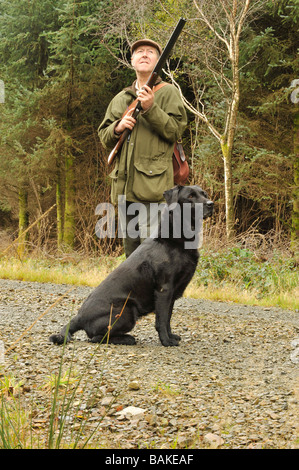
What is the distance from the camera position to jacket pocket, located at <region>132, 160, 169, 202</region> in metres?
4.11

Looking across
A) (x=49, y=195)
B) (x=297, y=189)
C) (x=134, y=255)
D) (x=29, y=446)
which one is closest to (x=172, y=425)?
(x=29, y=446)

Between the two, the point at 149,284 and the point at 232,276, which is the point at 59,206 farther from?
the point at 149,284

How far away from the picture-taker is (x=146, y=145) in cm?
416

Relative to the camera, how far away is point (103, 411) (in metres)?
2.57

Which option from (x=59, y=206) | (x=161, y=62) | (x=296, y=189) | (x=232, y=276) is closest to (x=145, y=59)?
(x=161, y=62)

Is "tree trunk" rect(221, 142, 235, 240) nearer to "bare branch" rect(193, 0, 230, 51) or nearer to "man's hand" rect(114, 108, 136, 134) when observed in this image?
"bare branch" rect(193, 0, 230, 51)

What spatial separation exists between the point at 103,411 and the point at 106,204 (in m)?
11.1

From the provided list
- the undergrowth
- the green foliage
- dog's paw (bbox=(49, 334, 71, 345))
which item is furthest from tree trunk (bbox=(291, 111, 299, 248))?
dog's paw (bbox=(49, 334, 71, 345))

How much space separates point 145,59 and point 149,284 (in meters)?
1.91

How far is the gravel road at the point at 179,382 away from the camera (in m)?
2.32

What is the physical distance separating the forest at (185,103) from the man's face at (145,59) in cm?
460

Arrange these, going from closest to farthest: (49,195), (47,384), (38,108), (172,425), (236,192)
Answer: (172,425) → (47,384) → (236,192) → (38,108) → (49,195)

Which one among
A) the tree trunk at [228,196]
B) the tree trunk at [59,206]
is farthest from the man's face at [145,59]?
the tree trunk at [59,206]
